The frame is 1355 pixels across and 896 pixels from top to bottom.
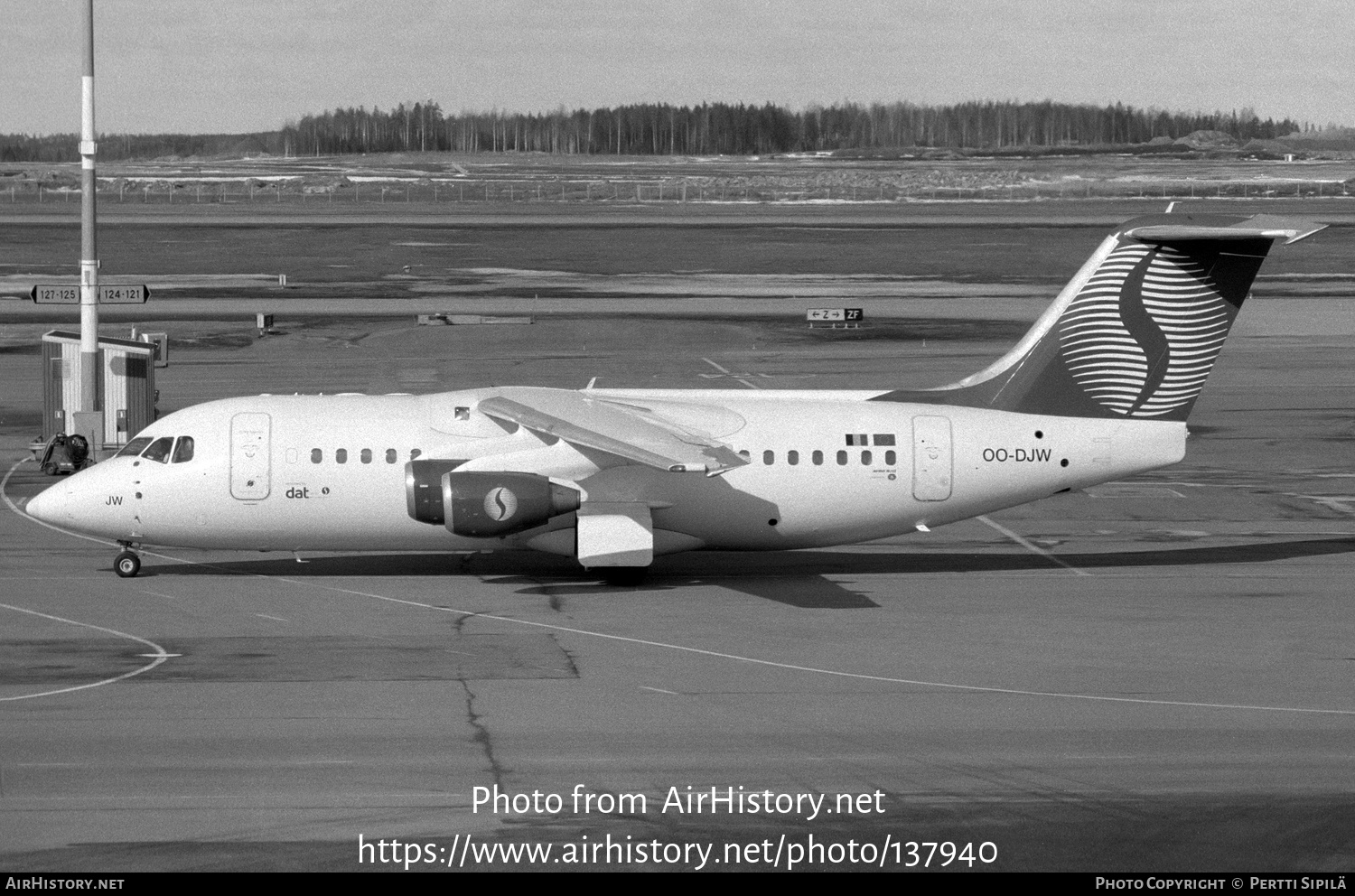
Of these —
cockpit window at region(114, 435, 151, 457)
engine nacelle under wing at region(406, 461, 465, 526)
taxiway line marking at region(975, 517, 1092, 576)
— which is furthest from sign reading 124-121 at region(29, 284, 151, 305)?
taxiway line marking at region(975, 517, 1092, 576)

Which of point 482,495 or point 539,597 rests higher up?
point 482,495

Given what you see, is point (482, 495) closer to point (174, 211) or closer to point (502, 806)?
point (502, 806)

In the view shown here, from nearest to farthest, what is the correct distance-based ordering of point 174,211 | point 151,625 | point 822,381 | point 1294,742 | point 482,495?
point 1294,742
point 151,625
point 482,495
point 822,381
point 174,211

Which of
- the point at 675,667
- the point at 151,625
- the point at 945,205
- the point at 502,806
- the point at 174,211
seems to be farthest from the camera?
the point at 945,205

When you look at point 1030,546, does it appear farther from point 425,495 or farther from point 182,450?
point 182,450

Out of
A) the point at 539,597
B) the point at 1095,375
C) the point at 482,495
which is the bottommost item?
the point at 539,597

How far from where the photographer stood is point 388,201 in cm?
15712

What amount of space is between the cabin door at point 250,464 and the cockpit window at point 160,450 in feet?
3.81

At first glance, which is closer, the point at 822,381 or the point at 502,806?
the point at 502,806

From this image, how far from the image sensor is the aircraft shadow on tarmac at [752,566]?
29.0 metres

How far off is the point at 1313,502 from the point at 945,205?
4623 inches

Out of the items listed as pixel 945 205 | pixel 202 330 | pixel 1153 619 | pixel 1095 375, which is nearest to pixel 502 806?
pixel 1153 619

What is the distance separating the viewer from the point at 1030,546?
33.1 metres

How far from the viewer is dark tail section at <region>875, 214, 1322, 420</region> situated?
95.9 ft
